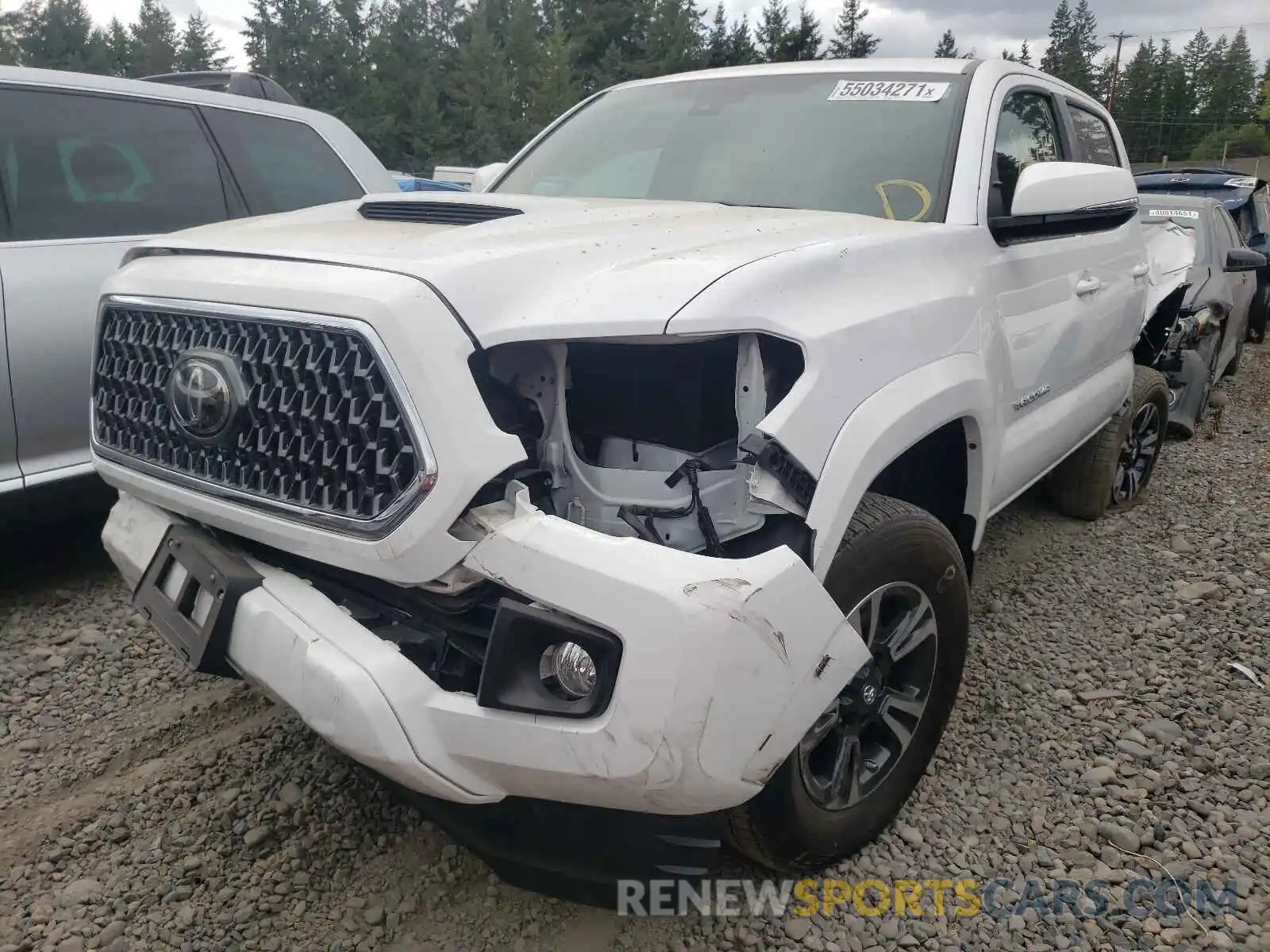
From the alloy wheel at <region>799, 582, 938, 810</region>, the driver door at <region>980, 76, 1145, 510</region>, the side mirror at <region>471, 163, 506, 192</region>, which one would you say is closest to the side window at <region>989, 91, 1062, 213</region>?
the driver door at <region>980, 76, 1145, 510</region>

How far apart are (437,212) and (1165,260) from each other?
4794 mm

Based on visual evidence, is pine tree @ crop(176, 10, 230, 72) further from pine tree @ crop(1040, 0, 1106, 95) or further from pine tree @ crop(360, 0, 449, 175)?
pine tree @ crop(1040, 0, 1106, 95)

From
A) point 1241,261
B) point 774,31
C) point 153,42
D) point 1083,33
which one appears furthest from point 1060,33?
point 1241,261

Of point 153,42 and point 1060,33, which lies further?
point 1060,33

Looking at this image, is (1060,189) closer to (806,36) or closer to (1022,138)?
(1022,138)

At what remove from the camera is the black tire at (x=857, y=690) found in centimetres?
202

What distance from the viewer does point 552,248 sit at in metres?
1.99

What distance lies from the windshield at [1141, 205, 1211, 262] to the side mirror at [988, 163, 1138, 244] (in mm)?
4831

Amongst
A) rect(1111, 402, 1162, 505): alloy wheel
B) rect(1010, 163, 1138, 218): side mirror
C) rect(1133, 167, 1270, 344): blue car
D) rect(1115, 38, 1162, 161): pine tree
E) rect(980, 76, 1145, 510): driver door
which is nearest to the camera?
rect(1010, 163, 1138, 218): side mirror

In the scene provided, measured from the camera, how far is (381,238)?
2084 mm

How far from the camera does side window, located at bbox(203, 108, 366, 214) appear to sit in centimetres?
430

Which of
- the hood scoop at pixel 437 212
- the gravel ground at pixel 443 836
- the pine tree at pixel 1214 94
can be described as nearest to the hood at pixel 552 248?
the hood scoop at pixel 437 212

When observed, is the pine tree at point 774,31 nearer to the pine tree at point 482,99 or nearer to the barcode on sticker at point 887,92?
the pine tree at point 482,99

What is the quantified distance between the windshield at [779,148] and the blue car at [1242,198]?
966cm
